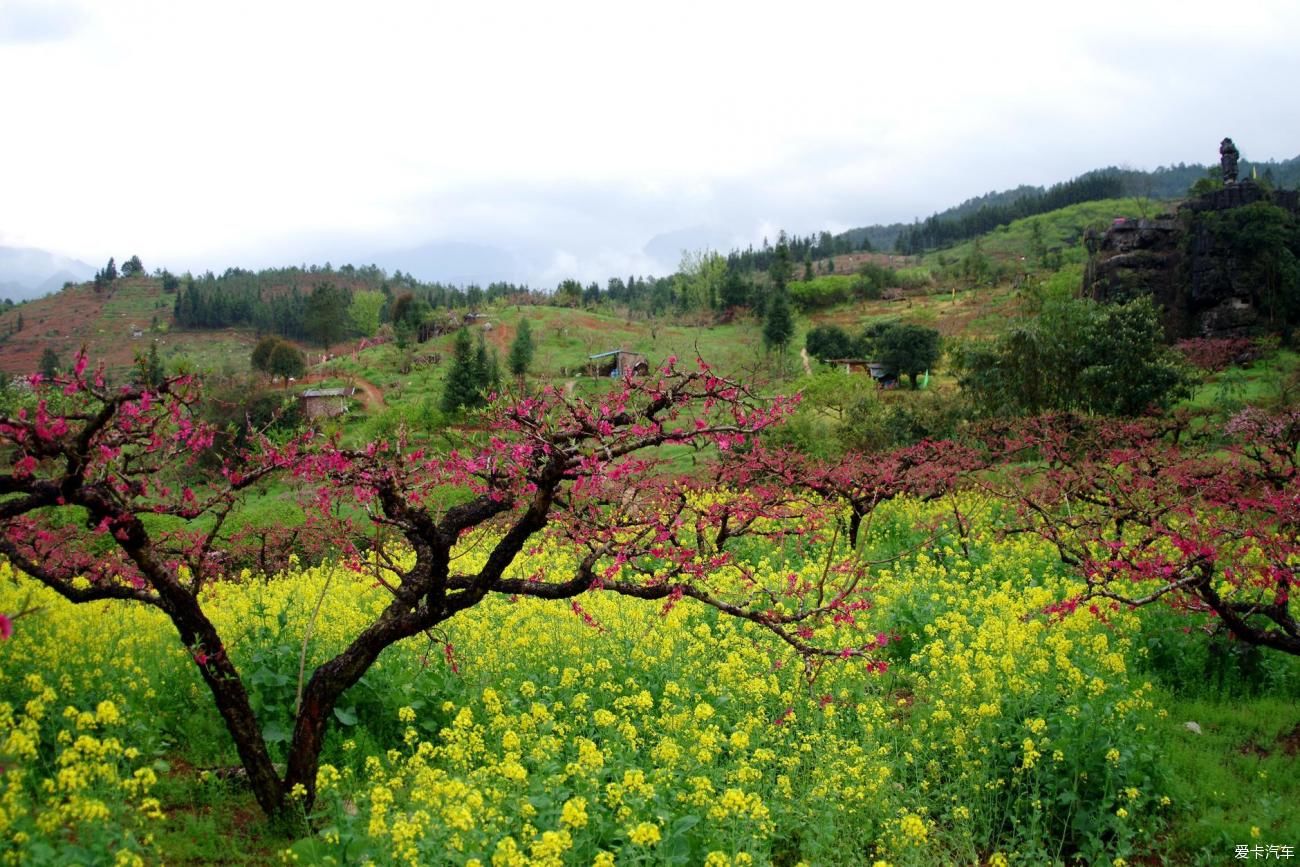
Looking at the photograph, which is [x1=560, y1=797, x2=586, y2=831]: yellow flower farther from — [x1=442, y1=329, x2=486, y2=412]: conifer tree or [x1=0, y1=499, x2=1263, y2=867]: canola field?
[x1=442, y1=329, x2=486, y2=412]: conifer tree

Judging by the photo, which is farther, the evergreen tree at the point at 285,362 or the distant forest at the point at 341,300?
the distant forest at the point at 341,300

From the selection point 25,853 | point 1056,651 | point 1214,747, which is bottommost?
point 1214,747

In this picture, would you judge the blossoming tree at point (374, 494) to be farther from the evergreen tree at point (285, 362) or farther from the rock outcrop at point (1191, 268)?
the evergreen tree at point (285, 362)

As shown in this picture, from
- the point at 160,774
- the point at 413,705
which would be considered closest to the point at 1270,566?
the point at 413,705

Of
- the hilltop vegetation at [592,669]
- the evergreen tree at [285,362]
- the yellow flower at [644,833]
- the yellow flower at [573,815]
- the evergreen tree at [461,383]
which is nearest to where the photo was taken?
the yellow flower at [644,833]

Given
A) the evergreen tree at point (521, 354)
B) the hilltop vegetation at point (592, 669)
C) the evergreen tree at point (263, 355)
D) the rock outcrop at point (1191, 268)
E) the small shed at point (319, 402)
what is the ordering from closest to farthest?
1. the hilltop vegetation at point (592, 669)
2. the small shed at point (319, 402)
3. the rock outcrop at point (1191, 268)
4. the evergreen tree at point (521, 354)
5. the evergreen tree at point (263, 355)

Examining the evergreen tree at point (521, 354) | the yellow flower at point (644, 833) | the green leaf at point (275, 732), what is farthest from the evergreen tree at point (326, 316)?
the yellow flower at point (644, 833)

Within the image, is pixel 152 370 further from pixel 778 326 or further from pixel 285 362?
pixel 778 326

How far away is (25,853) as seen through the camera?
4527 millimetres

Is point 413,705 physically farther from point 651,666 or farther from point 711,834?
point 711,834

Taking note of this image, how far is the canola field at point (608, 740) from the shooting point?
565 cm

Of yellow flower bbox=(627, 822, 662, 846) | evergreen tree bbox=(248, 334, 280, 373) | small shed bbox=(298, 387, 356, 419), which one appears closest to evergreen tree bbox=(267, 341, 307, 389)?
evergreen tree bbox=(248, 334, 280, 373)

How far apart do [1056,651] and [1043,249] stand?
331 feet

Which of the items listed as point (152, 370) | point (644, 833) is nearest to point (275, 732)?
point (644, 833)
